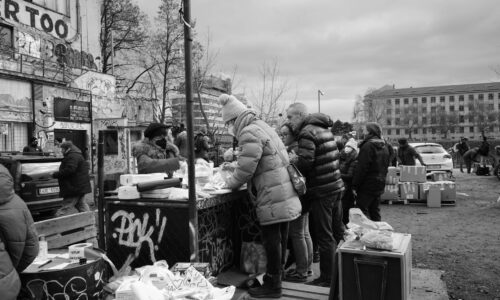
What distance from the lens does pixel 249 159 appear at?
3.49 meters

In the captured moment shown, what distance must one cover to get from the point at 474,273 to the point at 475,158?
53.6 ft

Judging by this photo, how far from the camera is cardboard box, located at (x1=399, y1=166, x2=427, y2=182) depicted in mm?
10406

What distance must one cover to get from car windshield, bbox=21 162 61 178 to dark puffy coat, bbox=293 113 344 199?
688 cm

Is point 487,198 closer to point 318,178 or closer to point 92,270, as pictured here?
point 318,178

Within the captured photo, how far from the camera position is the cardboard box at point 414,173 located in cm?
1041

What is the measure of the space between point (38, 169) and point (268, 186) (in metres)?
7.19

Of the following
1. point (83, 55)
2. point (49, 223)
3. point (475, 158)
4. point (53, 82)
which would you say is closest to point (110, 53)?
point (83, 55)

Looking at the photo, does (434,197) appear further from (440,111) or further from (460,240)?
(440,111)

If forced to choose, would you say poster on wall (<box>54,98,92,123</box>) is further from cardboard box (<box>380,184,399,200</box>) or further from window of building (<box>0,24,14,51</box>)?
cardboard box (<box>380,184,399,200</box>)

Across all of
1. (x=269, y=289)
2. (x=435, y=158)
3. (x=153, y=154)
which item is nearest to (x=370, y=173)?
(x=269, y=289)

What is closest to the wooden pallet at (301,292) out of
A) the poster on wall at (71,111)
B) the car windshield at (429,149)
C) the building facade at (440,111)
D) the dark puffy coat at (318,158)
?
the dark puffy coat at (318,158)

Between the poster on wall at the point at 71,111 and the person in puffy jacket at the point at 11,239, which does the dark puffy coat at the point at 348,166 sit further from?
the poster on wall at the point at 71,111

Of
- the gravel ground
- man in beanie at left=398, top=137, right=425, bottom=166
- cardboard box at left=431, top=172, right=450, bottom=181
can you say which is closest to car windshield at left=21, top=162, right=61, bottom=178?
the gravel ground

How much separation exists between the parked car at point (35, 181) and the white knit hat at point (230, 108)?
6.63m
